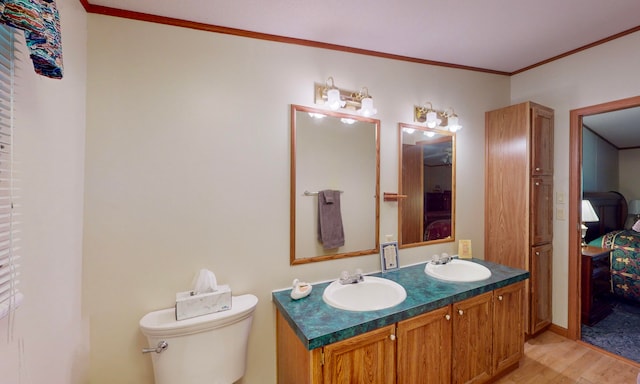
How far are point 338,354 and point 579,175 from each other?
8.60ft

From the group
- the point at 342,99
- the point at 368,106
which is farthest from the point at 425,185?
the point at 342,99

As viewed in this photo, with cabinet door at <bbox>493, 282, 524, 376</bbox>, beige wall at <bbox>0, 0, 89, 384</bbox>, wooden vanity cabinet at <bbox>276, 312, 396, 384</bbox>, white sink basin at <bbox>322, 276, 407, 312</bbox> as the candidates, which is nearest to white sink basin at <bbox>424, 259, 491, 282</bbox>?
cabinet door at <bbox>493, 282, 524, 376</bbox>

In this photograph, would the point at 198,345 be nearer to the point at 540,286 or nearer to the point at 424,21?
the point at 424,21

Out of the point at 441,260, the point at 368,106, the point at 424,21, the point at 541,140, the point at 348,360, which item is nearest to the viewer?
the point at 348,360

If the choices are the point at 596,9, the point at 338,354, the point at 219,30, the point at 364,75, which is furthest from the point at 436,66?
the point at 338,354

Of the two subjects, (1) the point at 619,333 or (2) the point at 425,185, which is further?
(1) the point at 619,333

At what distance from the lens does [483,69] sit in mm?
2461

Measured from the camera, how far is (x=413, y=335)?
1400mm

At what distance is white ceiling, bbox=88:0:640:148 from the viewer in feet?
4.67

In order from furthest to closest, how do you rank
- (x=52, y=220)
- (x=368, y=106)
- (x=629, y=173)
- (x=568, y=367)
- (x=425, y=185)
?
(x=629, y=173) < (x=425, y=185) < (x=568, y=367) < (x=368, y=106) < (x=52, y=220)

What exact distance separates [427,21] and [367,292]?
5.94 feet

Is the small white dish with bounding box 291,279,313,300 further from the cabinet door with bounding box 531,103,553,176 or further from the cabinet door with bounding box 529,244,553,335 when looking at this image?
the cabinet door with bounding box 531,103,553,176

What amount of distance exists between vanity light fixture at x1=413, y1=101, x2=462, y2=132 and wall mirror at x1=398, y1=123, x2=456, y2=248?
58 millimetres

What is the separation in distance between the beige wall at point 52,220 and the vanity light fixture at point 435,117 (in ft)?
7.14
